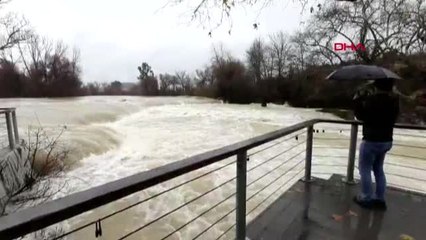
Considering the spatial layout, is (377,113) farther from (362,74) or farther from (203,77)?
(203,77)

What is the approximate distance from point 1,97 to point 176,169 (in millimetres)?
42720

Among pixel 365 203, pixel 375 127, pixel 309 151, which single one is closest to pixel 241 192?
pixel 375 127

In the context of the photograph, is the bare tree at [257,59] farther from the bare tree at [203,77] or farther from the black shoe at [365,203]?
the black shoe at [365,203]

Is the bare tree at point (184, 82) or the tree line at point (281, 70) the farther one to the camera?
the bare tree at point (184, 82)

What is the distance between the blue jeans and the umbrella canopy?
2.04 ft

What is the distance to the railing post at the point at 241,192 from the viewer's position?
7.40 feet

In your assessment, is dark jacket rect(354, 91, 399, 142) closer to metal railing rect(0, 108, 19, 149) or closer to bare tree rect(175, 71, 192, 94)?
metal railing rect(0, 108, 19, 149)

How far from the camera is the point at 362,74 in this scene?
316 cm

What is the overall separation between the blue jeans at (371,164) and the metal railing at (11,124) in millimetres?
7228

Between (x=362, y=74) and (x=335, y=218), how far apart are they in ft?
4.34

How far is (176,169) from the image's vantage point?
5.15ft

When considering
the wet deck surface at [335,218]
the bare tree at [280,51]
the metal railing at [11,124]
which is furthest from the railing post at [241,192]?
the bare tree at [280,51]

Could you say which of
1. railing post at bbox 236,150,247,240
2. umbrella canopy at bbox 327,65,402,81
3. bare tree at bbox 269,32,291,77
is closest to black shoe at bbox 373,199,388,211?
umbrella canopy at bbox 327,65,402,81

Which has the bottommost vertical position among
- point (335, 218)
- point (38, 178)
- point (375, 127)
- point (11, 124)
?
point (38, 178)
